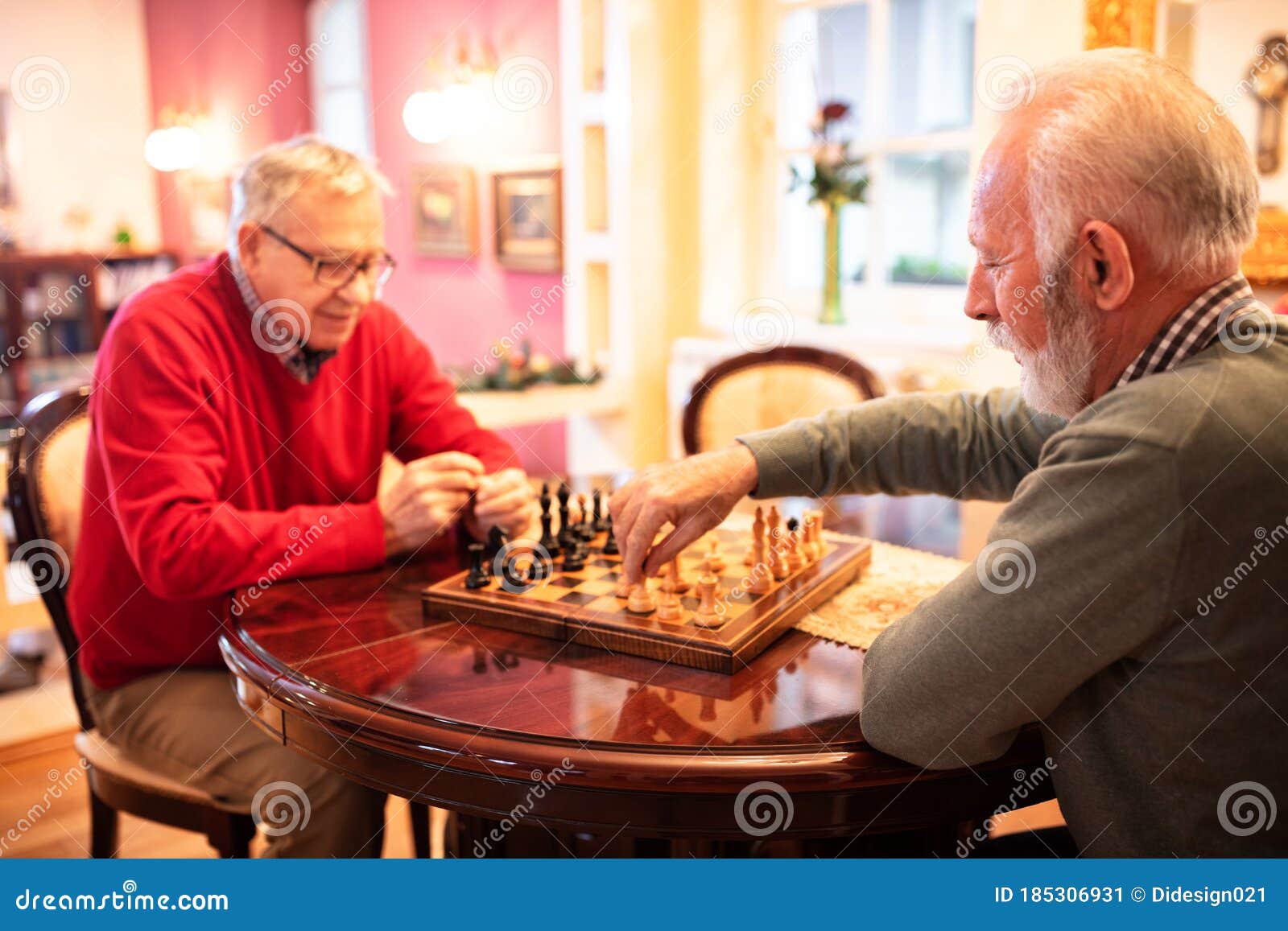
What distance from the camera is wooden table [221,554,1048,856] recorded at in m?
1.17

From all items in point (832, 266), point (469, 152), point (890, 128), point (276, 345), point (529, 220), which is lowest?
point (276, 345)

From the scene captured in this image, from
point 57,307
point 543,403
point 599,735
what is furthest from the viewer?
point 57,307

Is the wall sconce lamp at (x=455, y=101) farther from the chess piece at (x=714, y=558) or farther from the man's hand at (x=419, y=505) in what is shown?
the chess piece at (x=714, y=558)

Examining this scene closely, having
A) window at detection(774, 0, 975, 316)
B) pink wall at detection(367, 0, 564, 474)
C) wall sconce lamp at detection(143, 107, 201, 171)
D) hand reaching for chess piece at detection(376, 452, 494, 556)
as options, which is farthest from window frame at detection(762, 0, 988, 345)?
wall sconce lamp at detection(143, 107, 201, 171)

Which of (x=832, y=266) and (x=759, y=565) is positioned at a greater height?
(x=832, y=266)

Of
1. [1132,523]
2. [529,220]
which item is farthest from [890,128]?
[1132,523]

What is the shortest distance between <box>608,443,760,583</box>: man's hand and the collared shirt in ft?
1.90

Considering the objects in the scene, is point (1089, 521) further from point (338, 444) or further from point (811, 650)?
point (338, 444)

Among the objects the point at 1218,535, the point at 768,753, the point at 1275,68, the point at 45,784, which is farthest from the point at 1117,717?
the point at 45,784

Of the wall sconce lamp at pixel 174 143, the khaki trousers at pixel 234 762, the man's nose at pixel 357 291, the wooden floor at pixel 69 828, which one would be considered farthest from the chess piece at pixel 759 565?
the wall sconce lamp at pixel 174 143

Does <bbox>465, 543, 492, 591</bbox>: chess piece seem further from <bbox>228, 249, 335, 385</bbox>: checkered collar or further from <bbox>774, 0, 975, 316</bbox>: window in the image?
<bbox>774, 0, 975, 316</bbox>: window

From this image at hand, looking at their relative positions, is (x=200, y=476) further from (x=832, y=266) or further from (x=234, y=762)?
(x=832, y=266)

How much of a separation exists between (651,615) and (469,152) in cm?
489

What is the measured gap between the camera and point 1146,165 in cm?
112
